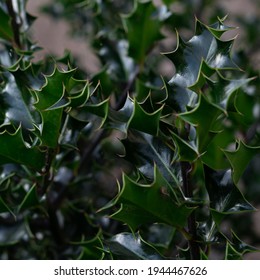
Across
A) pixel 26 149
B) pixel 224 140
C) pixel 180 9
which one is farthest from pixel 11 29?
pixel 180 9

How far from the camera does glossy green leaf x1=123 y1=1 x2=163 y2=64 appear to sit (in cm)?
93

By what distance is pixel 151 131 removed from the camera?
1.98 feet

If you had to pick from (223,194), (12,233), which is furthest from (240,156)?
(12,233)

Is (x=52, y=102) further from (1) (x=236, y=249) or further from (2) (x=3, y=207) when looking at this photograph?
(1) (x=236, y=249)

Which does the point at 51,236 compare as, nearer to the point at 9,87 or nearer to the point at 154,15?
the point at 9,87

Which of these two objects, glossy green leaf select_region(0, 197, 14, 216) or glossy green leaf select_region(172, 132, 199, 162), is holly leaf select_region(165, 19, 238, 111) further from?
glossy green leaf select_region(0, 197, 14, 216)

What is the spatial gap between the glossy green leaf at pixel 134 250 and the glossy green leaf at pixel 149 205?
0.18ft

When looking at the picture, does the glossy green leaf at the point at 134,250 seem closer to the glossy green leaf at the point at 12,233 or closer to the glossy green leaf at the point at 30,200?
the glossy green leaf at the point at 30,200

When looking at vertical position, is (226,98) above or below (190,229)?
above

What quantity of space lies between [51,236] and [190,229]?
0.37 meters

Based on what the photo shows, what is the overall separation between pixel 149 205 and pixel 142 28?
451mm

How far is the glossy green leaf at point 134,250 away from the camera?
64 centimetres

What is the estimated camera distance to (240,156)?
1.97 feet

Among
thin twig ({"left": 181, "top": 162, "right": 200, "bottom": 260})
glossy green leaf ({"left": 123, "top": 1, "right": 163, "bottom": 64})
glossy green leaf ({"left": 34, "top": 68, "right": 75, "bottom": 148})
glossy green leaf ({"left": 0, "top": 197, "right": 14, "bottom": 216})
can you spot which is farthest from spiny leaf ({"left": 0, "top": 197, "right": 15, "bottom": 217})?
glossy green leaf ({"left": 123, "top": 1, "right": 163, "bottom": 64})
